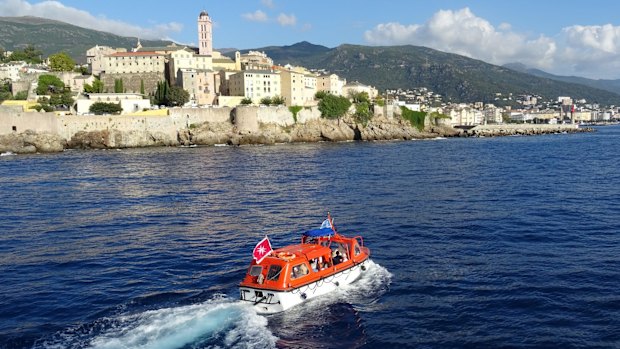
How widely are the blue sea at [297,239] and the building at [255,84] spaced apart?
6941cm

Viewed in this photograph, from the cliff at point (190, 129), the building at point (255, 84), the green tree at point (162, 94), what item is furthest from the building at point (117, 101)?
the building at point (255, 84)

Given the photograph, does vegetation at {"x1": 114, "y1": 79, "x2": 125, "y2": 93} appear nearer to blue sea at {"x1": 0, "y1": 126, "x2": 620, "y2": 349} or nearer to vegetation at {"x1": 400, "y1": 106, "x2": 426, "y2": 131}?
vegetation at {"x1": 400, "y1": 106, "x2": 426, "y2": 131}

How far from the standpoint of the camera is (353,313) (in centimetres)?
1873

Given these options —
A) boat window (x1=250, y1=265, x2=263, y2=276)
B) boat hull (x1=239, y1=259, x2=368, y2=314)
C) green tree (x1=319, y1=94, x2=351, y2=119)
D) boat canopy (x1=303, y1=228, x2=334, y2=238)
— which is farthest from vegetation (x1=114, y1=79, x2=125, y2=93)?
boat hull (x1=239, y1=259, x2=368, y2=314)

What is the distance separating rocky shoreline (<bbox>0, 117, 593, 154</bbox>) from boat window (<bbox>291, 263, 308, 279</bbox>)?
266 ft

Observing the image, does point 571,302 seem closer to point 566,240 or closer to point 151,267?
point 566,240

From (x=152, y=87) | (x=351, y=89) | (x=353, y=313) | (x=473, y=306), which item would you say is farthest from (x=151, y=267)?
(x=351, y=89)

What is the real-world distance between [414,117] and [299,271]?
393ft

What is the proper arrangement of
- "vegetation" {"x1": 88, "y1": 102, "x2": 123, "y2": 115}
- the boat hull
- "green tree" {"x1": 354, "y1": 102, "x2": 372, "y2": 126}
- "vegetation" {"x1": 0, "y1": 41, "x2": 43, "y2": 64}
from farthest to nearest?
"vegetation" {"x1": 0, "y1": 41, "x2": 43, "y2": 64}
"green tree" {"x1": 354, "y1": 102, "x2": 372, "y2": 126}
"vegetation" {"x1": 88, "y1": 102, "x2": 123, "y2": 115}
the boat hull

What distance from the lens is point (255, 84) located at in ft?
397

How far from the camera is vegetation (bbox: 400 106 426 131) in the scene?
438 feet

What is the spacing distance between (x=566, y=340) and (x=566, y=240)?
12526 millimetres

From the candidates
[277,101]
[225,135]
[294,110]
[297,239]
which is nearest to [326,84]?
[277,101]

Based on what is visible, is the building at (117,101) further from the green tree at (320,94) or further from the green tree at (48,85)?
the green tree at (320,94)
